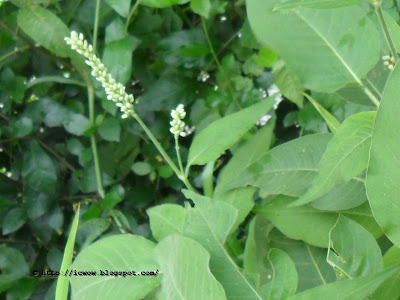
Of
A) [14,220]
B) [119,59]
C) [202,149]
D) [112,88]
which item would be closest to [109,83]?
[112,88]

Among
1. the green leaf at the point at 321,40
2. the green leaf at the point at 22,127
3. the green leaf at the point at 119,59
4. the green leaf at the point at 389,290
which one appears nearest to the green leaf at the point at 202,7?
the green leaf at the point at 119,59

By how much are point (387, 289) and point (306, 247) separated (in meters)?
0.11

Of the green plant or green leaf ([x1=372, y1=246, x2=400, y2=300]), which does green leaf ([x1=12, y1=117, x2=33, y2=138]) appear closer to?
the green plant

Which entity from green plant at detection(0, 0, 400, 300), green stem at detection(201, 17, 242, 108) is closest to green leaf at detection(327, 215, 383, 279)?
green plant at detection(0, 0, 400, 300)

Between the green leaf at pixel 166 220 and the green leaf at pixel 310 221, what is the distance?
0.09 m

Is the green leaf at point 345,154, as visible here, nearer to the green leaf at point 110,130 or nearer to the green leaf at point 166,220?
the green leaf at point 166,220

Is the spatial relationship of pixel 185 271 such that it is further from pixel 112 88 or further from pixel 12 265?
pixel 12 265

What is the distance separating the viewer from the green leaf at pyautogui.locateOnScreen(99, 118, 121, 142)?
0.80m

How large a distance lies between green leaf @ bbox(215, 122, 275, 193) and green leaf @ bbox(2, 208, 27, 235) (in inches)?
17.4

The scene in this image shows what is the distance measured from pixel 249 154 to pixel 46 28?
0.37 metres

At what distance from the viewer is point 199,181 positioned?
0.84 m

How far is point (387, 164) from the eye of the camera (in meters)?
0.39

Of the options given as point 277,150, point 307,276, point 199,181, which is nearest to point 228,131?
point 277,150

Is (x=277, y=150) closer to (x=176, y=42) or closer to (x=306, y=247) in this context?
(x=306, y=247)
